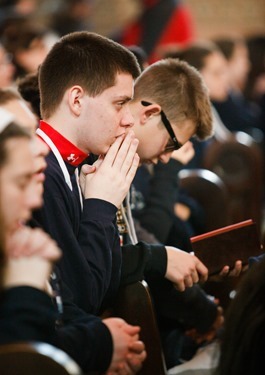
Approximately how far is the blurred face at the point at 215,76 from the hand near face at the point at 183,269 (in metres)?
2.81

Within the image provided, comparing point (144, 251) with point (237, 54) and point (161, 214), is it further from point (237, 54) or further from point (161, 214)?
point (237, 54)

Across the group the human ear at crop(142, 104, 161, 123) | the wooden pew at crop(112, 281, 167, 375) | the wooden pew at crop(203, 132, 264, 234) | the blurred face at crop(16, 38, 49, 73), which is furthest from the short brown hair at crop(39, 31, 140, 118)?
the blurred face at crop(16, 38, 49, 73)

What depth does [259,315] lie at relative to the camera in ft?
5.31

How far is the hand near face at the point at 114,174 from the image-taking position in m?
2.11

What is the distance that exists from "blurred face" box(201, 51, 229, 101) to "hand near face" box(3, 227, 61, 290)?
11.9 feet

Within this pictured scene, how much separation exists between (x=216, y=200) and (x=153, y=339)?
152 cm

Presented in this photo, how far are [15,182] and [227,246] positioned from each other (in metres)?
1.06

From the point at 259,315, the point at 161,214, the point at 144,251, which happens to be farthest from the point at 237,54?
the point at 259,315

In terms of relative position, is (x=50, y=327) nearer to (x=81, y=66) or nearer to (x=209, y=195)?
(x=81, y=66)

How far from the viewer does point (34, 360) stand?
Answer: 4.92ft

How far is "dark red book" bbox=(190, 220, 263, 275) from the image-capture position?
8.09 ft

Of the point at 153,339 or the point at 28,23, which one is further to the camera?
the point at 28,23

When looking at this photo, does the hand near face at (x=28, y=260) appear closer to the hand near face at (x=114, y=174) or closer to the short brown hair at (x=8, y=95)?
the hand near face at (x=114, y=174)

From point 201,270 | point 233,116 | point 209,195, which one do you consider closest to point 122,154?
point 201,270
